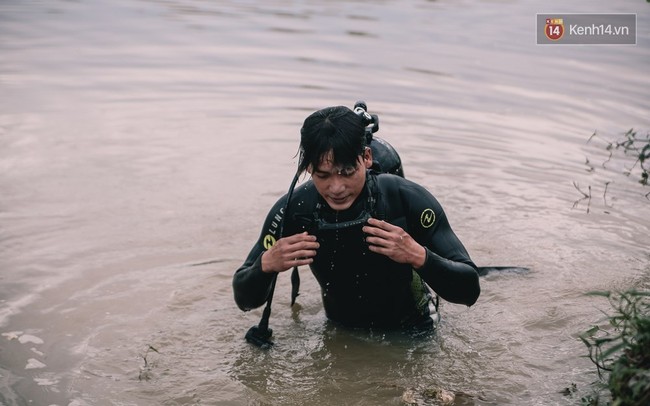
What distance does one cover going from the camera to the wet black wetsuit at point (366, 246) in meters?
4.51

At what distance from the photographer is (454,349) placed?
5.17 metres

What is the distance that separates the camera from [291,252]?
168 inches

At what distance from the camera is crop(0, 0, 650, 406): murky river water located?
4875 mm

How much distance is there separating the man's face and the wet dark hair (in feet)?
0.10

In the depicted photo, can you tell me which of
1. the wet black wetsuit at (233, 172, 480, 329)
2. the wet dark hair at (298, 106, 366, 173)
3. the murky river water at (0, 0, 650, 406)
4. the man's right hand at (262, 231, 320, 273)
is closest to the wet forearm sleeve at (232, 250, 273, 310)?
the wet black wetsuit at (233, 172, 480, 329)

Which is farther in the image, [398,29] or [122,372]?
[398,29]

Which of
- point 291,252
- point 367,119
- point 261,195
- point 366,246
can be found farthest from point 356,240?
point 261,195

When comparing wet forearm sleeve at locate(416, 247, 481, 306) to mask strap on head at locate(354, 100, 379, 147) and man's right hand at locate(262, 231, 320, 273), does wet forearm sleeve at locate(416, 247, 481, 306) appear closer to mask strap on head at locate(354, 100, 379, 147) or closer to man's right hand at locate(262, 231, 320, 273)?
man's right hand at locate(262, 231, 320, 273)

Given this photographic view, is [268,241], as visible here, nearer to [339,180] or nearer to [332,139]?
[339,180]

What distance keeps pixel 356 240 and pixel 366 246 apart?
0.07m

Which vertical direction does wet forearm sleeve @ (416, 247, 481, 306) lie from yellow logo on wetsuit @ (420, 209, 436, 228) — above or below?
below

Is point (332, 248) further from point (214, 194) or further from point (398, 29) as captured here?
point (398, 29)

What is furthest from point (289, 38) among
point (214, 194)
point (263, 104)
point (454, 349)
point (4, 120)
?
point (454, 349)

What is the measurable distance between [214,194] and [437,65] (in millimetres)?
6327
